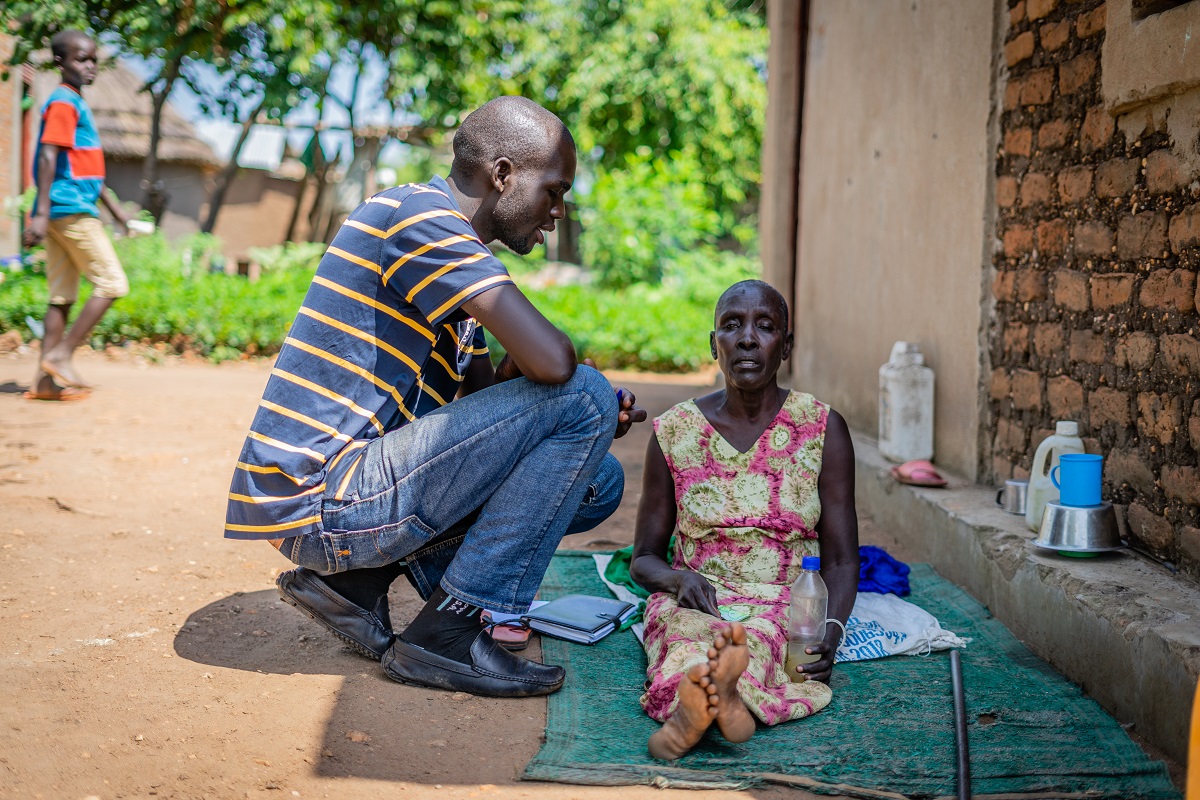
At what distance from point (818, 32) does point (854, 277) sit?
1890mm

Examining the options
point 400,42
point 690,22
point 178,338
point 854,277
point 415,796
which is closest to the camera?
point 415,796

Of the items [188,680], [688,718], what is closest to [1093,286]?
[688,718]

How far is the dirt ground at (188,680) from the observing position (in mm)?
2283

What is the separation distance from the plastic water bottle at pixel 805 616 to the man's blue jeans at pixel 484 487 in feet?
2.26

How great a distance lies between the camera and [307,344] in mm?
2664

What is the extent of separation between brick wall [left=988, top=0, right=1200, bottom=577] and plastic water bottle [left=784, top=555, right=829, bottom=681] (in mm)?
1023

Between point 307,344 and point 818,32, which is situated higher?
point 818,32

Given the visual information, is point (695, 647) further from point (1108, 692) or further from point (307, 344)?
point (307, 344)

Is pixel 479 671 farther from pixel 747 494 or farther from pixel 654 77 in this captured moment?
pixel 654 77

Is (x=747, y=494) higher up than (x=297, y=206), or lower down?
lower down

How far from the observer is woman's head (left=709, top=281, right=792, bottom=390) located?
3.14 metres

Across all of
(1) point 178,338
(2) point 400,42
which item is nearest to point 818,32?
(1) point 178,338

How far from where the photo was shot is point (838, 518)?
10.4 feet

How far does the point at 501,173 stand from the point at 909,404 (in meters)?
2.51
